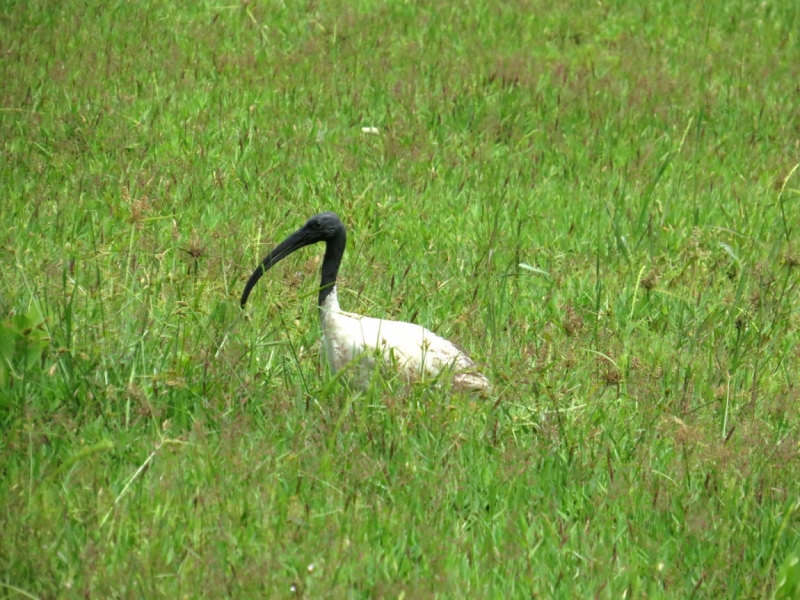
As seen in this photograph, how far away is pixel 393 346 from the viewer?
448cm

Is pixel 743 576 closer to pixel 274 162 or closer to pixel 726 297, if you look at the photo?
pixel 726 297

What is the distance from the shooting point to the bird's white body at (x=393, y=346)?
4.43 metres

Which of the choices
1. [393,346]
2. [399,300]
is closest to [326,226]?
[399,300]

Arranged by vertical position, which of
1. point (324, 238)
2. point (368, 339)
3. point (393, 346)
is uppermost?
point (324, 238)

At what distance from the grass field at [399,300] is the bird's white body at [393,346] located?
4.9 inches

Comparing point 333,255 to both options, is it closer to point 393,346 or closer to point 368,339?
point 368,339

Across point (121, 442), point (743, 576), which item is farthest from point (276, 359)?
point (743, 576)

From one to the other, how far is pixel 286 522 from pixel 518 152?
15.8 ft

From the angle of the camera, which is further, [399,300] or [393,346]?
[399,300]

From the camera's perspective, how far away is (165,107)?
24.6ft

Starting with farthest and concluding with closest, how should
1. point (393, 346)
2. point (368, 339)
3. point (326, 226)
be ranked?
1. point (326, 226)
2. point (368, 339)
3. point (393, 346)

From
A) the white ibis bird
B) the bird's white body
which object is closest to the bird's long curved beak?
the white ibis bird

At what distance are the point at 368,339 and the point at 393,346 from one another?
27 cm

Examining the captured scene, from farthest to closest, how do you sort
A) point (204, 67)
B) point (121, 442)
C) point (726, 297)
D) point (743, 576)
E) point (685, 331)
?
point (204, 67) → point (726, 297) → point (685, 331) → point (121, 442) → point (743, 576)
